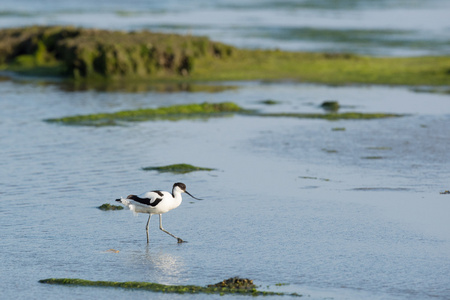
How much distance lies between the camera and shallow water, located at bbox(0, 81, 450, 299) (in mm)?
9562

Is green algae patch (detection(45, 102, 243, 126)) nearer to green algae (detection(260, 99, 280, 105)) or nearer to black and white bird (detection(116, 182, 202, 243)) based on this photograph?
green algae (detection(260, 99, 280, 105))

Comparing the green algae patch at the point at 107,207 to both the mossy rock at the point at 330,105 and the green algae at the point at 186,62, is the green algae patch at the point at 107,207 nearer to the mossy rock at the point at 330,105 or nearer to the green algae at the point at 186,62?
the mossy rock at the point at 330,105

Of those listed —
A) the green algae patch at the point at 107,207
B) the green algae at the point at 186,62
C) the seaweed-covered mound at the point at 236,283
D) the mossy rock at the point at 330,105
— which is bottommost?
the seaweed-covered mound at the point at 236,283

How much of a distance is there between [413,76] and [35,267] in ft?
78.3

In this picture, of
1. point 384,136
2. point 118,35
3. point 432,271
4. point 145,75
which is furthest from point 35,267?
point 118,35

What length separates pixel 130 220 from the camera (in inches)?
485

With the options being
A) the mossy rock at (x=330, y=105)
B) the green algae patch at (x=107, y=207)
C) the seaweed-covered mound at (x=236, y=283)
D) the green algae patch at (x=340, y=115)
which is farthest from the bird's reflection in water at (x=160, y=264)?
the mossy rock at (x=330, y=105)

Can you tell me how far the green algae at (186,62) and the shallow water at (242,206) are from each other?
833 centimetres

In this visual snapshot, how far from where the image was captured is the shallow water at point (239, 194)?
9609mm

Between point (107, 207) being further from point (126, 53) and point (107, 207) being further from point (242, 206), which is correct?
point (126, 53)

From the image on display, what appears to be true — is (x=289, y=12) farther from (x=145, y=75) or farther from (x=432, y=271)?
(x=432, y=271)

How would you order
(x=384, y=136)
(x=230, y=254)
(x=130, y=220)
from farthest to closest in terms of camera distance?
(x=384, y=136) < (x=130, y=220) < (x=230, y=254)

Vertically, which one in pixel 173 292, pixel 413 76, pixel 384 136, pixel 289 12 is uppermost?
pixel 289 12

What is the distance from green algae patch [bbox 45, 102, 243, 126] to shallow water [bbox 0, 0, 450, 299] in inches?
30.9
